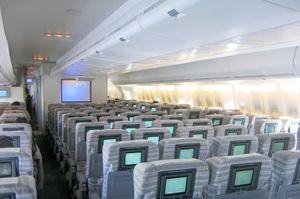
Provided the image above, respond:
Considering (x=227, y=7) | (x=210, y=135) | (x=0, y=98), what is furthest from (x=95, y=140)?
(x=0, y=98)

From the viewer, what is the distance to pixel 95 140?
4.89m

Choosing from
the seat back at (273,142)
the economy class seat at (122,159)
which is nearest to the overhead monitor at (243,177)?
the economy class seat at (122,159)

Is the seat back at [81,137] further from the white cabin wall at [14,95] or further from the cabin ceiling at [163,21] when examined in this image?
the white cabin wall at [14,95]

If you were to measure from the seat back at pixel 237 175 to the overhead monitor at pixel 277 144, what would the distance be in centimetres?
197

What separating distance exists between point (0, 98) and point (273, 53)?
17263 millimetres

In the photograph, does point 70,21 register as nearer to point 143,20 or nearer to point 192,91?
point 143,20

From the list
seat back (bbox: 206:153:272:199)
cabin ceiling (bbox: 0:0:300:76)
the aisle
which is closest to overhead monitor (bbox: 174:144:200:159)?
seat back (bbox: 206:153:272:199)

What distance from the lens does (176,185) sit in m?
2.83

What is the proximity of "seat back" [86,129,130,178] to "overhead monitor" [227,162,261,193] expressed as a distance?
7.64 feet

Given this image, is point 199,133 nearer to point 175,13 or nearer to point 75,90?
point 175,13

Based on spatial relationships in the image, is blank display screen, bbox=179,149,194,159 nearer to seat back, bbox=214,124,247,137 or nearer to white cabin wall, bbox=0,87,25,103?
seat back, bbox=214,124,247,137

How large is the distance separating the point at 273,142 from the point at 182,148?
68.2 inches

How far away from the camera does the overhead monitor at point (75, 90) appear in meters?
16.0

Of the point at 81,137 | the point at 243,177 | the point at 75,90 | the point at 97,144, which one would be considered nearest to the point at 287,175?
the point at 243,177
